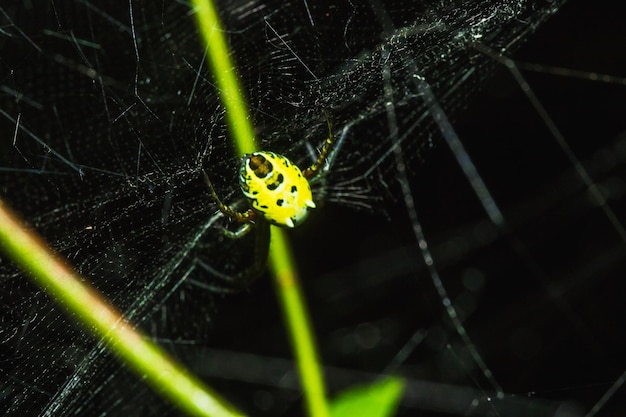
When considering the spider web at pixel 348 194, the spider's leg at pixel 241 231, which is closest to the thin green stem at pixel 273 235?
the spider web at pixel 348 194

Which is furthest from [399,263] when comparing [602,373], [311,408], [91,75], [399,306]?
[91,75]

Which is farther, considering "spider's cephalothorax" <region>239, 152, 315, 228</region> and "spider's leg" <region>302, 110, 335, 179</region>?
"spider's leg" <region>302, 110, 335, 179</region>

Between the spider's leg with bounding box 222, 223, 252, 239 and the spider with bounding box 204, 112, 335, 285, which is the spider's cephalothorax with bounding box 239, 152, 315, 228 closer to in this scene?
the spider with bounding box 204, 112, 335, 285

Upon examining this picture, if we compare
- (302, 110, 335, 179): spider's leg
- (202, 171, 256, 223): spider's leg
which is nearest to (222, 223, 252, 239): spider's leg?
(202, 171, 256, 223): spider's leg

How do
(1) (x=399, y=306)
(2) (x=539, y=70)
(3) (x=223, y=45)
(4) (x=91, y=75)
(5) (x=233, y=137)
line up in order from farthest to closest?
(1) (x=399, y=306), (2) (x=539, y=70), (4) (x=91, y=75), (3) (x=223, y=45), (5) (x=233, y=137)

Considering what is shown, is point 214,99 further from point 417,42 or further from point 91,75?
point 91,75
